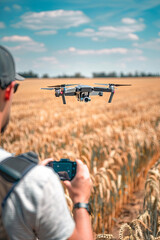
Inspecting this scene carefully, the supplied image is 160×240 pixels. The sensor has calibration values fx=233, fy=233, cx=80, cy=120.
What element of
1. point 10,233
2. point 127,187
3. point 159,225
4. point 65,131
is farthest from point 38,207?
point 65,131

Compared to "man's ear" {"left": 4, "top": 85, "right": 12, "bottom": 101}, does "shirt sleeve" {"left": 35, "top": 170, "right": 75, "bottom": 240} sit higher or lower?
lower

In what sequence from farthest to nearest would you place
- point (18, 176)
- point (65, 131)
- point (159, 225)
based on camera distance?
point (65, 131), point (159, 225), point (18, 176)

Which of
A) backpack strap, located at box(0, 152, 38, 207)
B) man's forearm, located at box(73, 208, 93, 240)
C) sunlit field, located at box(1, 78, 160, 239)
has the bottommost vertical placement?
sunlit field, located at box(1, 78, 160, 239)

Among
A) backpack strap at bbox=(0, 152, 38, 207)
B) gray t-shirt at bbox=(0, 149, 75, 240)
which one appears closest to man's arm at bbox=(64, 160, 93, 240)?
gray t-shirt at bbox=(0, 149, 75, 240)

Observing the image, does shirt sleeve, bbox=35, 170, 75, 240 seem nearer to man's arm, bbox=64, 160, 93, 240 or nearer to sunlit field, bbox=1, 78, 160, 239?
man's arm, bbox=64, 160, 93, 240

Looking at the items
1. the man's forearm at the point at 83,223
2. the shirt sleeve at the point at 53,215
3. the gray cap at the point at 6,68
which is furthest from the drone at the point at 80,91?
the man's forearm at the point at 83,223

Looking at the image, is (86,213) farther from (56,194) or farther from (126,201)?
(126,201)

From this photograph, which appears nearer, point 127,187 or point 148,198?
point 148,198
